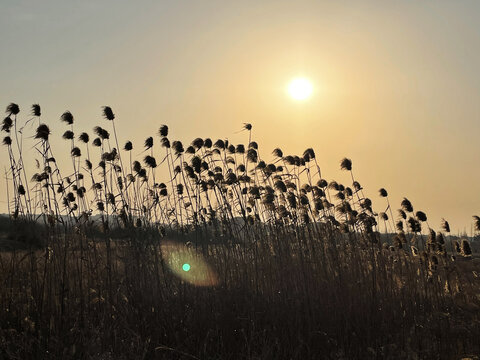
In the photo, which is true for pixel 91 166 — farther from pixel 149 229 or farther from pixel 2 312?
pixel 2 312

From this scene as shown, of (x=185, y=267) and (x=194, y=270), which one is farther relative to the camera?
(x=185, y=267)

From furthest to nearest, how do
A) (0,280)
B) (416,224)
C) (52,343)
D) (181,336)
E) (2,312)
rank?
(416,224), (0,280), (2,312), (181,336), (52,343)

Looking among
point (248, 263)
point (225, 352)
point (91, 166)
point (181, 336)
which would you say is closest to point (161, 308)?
point (181, 336)

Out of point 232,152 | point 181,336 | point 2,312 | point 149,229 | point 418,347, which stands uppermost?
point 232,152

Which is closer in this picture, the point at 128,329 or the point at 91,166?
the point at 128,329

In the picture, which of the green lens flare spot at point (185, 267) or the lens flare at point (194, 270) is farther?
the green lens flare spot at point (185, 267)

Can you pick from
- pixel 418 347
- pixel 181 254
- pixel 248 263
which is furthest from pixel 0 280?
pixel 418 347

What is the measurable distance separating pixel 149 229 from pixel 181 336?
1.82m

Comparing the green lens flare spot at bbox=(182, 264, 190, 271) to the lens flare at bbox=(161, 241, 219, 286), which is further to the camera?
the green lens flare spot at bbox=(182, 264, 190, 271)

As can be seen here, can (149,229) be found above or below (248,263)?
above

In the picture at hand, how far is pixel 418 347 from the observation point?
20.8ft

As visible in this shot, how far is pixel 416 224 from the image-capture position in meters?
7.94

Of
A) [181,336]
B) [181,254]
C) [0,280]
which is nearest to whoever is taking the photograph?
[181,336]

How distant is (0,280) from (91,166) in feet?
6.36
